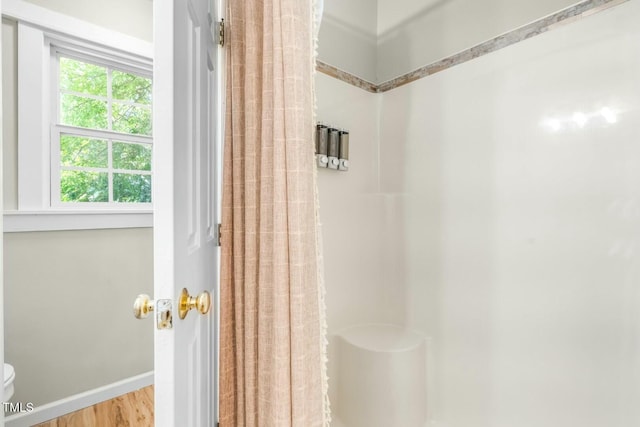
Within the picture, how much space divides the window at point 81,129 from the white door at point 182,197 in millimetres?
1409

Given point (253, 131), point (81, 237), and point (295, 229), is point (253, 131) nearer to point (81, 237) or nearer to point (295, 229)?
point (295, 229)

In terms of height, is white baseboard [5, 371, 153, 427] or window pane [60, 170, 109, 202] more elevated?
window pane [60, 170, 109, 202]

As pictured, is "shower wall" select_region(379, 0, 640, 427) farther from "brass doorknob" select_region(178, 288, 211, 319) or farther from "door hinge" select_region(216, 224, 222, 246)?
"brass doorknob" select_region(178, 288, 211, 319)

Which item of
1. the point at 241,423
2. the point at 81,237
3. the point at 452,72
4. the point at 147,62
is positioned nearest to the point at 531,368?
the point at 241,423

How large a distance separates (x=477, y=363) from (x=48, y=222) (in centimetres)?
238

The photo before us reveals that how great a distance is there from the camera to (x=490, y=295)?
146 cm

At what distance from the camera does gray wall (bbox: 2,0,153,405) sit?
1660 millimetres

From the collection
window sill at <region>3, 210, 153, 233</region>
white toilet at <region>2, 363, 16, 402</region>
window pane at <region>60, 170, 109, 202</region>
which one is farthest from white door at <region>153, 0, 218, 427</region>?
window pane at <region>60, 170, 109, 202</region>

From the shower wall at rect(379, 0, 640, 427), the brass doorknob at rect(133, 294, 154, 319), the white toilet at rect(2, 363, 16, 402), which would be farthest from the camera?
the white toilet at rect(2, 363, 16, 402)

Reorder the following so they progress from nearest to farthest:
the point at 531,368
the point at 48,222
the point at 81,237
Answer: the point at 531,368, the point at 48,222, the point at 81,237

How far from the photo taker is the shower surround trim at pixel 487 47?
1221 millimetres

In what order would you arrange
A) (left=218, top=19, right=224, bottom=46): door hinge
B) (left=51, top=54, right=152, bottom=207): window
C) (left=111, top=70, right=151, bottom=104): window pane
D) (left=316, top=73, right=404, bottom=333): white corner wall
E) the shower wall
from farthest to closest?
(left=111, top=70, right=151, bottom=104): window pane, (left=51, top=54, right=152, bottom=207): window, (left=316, top=73, right=404, bottom=333): white corner wall, the shower wall, (left=218, top=19, right=224, bottom=46): door hinge

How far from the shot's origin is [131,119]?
221 cm

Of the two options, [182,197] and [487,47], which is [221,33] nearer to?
[182,197]
